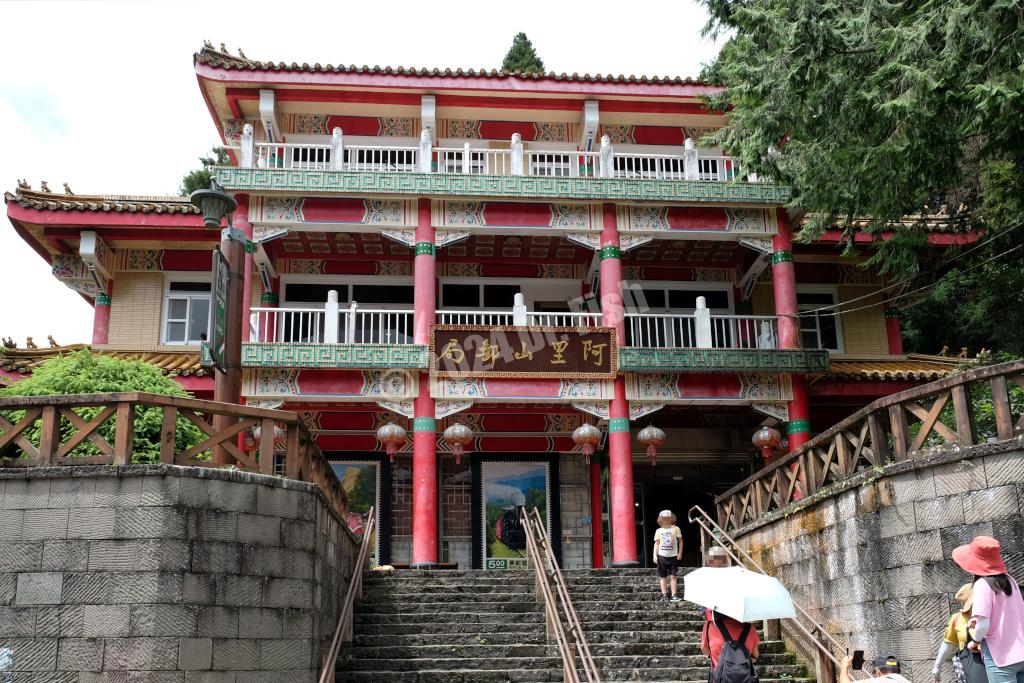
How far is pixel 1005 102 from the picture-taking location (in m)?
10.4

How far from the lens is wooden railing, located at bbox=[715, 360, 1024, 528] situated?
29.0ft

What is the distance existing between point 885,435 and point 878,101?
3743mm

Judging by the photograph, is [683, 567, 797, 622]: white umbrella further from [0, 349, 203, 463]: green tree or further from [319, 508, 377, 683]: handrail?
[0, 349, 203, 463]: green tree

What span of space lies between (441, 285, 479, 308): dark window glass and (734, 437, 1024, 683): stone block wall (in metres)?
10.1

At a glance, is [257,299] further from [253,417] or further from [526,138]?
[253,417]

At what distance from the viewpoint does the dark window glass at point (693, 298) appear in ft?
67.6

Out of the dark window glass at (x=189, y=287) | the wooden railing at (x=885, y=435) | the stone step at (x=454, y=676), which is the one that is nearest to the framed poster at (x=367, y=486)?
the dark window glass at (x=189, y=287)

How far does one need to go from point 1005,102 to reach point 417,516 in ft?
34.0

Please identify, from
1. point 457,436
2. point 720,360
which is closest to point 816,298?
point 720,360

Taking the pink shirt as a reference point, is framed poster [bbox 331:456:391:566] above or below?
above

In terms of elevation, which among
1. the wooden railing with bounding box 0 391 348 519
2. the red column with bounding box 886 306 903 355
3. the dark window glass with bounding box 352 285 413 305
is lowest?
the wooden railing with bounding box 0 391 348 519

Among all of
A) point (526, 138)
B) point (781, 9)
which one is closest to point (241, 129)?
point (526, 138)

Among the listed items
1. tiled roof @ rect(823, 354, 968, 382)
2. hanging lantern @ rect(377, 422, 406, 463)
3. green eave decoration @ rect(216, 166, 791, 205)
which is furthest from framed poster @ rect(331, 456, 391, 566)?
tiled roof @ rect(823, 354, 968, 382)

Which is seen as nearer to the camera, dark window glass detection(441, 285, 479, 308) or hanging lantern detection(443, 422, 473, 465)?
hanging lantern detection(443, 422, 473, 465)
